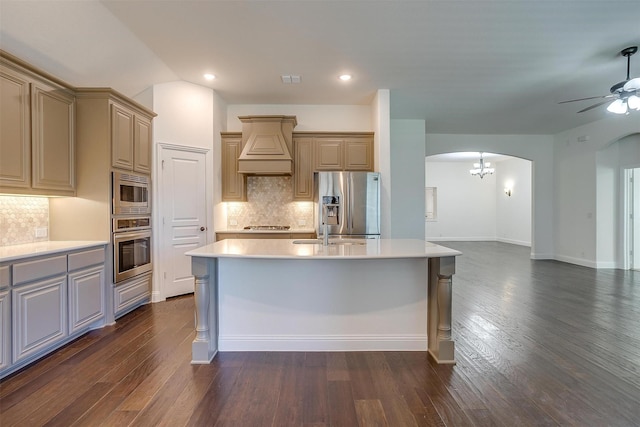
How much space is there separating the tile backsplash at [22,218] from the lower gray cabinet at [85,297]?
664 mm

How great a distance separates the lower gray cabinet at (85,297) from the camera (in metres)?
2.80

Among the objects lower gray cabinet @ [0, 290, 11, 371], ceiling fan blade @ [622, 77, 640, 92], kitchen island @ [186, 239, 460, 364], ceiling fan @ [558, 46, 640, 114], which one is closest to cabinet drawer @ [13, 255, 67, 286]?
lower gray cabinet @ [0, 290, 11, 371]

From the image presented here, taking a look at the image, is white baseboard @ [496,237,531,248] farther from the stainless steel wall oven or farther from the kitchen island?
the stainless steel wall oven

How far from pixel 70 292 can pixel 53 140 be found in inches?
56.9

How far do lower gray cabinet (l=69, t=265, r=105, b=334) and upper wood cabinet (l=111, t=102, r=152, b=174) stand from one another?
3.83 feet

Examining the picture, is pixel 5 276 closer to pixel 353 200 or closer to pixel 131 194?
pixel 131 194

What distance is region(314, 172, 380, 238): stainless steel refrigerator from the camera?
438 centimetres

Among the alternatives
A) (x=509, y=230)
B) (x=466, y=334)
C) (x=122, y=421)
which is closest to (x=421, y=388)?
(x=466, y=334)

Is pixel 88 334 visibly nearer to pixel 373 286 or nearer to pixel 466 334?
pixel 373 286

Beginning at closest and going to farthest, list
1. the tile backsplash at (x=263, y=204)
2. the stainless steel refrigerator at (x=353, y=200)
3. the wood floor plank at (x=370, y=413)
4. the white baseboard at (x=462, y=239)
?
1. the wood floor plank at (x=370, y=413)
2. the stainless steel refrigerator at (x=353, y=200)
3. the tile backsplash at (x=263, y=204)
4. the white baseboard at (x=462, y=239)

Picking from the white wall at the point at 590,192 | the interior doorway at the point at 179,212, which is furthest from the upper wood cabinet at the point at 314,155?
the white wall at the point at 590,192

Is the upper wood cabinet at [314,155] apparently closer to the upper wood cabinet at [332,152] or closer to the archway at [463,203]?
the upper wood cabinet at [332,152]

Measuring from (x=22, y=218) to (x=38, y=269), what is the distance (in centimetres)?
89

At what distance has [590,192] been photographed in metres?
6.35
